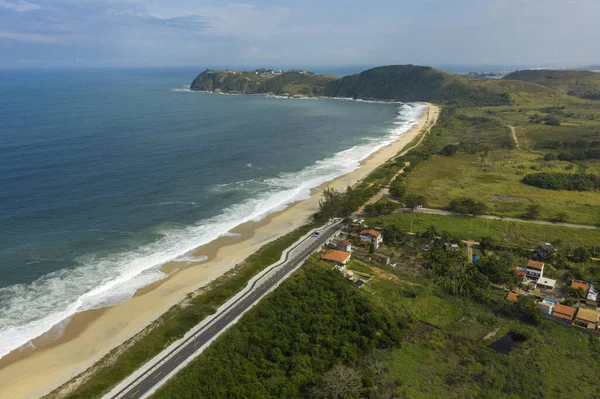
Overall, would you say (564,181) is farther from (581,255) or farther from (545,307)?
(545,307)

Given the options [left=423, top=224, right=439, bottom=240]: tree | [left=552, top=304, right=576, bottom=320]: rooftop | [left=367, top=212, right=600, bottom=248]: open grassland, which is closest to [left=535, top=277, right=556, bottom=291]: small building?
[left=552, top=304, right=576, bottom=320]: rooftop

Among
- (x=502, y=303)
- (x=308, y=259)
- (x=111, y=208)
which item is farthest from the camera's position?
(x=111, y=208)

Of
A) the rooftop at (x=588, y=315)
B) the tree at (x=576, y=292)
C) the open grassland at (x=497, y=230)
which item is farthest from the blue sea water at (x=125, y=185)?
the rooftop at (x=588, y=315)

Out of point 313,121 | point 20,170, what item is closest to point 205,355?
point 20,170

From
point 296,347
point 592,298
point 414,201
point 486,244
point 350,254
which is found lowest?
point 296,347

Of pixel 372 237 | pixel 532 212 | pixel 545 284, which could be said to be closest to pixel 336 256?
pixel 372 237

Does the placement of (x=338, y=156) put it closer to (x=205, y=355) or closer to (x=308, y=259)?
(x=308, y=259)

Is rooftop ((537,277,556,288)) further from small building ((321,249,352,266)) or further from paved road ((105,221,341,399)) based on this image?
paved road ((105,221,341,399))
